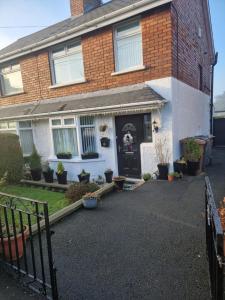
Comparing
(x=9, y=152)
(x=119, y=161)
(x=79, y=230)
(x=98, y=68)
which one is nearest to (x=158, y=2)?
(x=98, y=68)

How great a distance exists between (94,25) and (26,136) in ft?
19.1

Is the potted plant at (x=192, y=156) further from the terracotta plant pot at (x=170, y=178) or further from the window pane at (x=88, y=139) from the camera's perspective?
the window pane at (x=88, y=139)

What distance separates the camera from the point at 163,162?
288 inches

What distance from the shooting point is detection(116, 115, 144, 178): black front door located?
7742 millimetres

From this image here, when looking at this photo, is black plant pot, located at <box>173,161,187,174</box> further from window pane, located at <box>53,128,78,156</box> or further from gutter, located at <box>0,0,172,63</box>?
gutter, located at <box>0,0,172,63</box>

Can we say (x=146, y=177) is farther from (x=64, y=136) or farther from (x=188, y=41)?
(x=188, y=41)

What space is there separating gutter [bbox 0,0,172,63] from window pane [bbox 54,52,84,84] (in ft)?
2.34

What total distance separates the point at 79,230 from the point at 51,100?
23.6 feet

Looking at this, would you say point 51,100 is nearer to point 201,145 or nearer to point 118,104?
point 118,104

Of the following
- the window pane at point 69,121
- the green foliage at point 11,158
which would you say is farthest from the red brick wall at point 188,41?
the green foliage at point 11,158

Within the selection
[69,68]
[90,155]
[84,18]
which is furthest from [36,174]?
[84,18]

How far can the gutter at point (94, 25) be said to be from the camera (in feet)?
22.1

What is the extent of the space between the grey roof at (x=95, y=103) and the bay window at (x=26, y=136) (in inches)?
20.7

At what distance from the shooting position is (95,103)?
26.0ft
